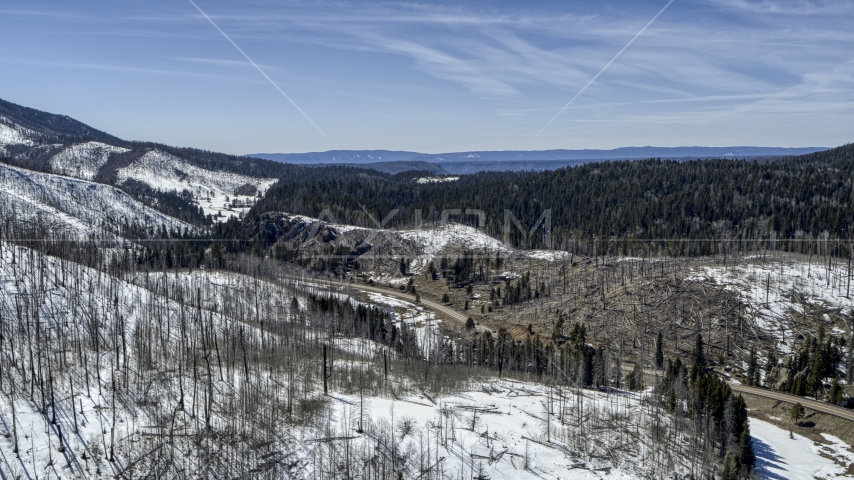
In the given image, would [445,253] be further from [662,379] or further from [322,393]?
[322,393]

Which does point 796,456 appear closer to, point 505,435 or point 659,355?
point 659,355

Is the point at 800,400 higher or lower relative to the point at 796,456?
higher

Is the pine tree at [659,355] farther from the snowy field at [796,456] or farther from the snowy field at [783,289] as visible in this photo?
the snowy field at [783,289]

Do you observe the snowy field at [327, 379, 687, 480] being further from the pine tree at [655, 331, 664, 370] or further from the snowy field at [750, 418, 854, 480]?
the pine tree at [655, 331, 664, 370]

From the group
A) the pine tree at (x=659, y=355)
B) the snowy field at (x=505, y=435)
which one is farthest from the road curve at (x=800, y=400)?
the snowy field at (x=505, y=435)

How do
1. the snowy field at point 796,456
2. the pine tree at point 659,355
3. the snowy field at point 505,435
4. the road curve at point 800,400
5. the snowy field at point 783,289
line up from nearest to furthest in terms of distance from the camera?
the snowy field at point 505,435 → the snowy field at point 796,456 → the road curve at point 800,400 → the pine tree at point 659,355 → the snowy field at point 783,289

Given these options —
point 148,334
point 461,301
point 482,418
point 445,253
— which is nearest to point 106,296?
point 148,334

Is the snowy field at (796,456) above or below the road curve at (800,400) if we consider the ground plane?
below

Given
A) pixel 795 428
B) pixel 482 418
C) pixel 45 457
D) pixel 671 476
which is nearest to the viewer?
pixel 45 457

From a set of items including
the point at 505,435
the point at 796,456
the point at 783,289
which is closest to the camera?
the point at 505,435

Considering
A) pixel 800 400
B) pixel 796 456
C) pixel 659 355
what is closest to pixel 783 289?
pixel 659 355

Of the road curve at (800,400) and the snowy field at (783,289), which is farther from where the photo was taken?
the snowy field at (783,289)
